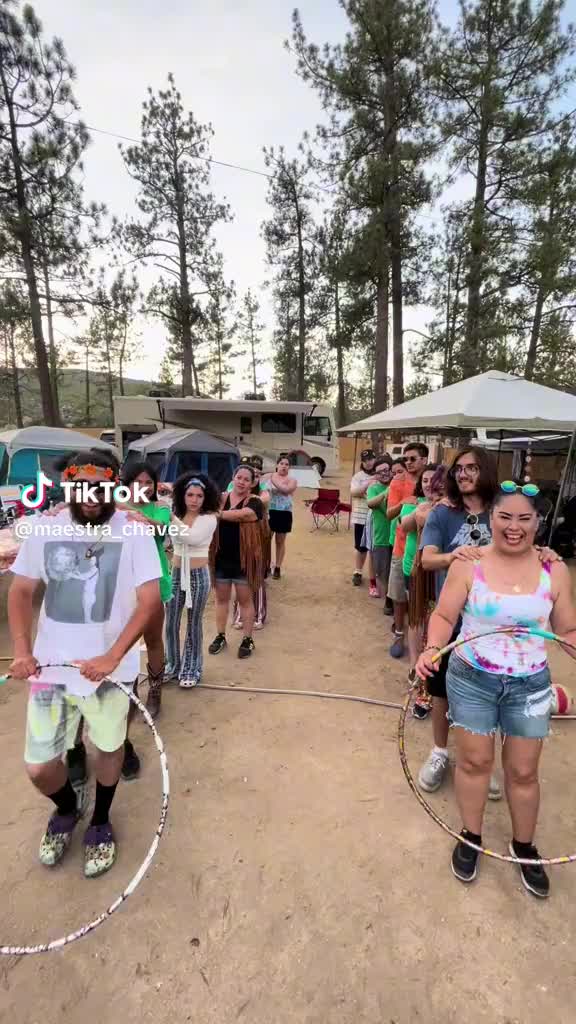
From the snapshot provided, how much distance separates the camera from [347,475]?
843 inches

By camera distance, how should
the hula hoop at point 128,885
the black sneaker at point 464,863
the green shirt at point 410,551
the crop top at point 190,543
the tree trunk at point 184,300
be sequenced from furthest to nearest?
1. the tree trunk at point 184,300
2. the green shirt at point 410,551
3. the crop top at point 190,543
4. the black sneaker at point 464,863
5. the hula hoop at point 128,885

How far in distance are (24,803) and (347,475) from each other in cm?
1969

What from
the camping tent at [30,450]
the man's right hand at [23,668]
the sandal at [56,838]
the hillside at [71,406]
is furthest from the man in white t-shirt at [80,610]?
the hillside at [71,406]

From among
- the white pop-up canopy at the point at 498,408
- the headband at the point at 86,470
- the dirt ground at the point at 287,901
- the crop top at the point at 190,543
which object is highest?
the white pop-up canopy at the point at 498,408

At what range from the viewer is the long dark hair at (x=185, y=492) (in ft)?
11.5

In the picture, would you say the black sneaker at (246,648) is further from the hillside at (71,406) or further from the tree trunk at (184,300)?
the hillside at (71,406)

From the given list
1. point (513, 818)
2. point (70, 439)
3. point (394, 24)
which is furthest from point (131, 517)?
point (394, 24)

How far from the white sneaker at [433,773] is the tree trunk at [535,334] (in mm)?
14127

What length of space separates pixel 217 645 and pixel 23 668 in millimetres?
2624

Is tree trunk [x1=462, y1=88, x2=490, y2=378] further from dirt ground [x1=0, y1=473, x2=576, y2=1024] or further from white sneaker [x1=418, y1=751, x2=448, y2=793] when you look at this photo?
white sneaker [x1=418, y1=751, x2=448, y2=793]

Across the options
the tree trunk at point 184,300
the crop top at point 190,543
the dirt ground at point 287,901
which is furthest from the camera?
the tree trunk at point 184,300

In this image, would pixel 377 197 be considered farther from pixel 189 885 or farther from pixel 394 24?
pixel 189 885

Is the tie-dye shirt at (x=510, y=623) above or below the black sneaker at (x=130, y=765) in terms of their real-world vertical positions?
above

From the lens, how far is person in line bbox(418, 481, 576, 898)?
188cm
